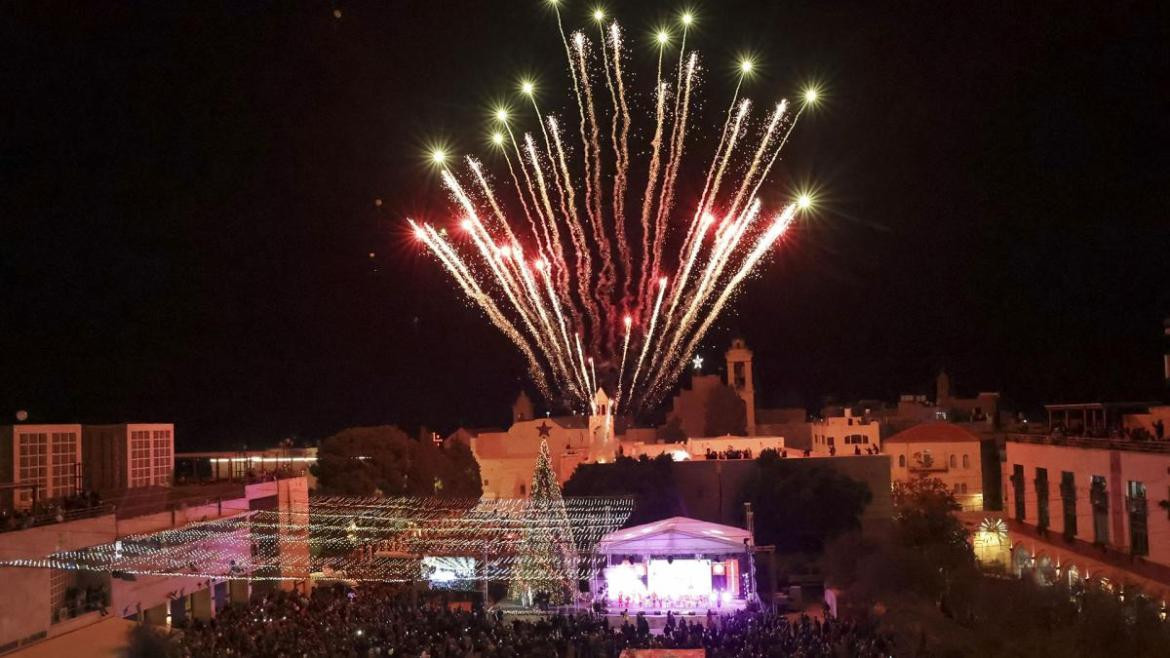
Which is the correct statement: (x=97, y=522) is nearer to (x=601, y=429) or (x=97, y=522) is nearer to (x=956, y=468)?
(x=601, y=429)

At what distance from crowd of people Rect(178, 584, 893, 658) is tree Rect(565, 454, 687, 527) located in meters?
12.3

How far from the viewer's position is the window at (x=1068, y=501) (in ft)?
71.7

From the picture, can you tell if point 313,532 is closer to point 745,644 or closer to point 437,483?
point 437,483

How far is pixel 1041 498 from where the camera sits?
24.5m

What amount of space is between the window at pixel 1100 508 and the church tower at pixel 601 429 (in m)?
17.4

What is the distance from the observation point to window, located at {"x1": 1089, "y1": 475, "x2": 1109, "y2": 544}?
778 inches

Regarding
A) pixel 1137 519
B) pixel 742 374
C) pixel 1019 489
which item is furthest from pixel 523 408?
pixel 1137 519

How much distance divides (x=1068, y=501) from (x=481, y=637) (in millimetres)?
13368

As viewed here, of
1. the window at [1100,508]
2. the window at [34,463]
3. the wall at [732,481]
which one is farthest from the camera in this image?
the wall at [732,481]

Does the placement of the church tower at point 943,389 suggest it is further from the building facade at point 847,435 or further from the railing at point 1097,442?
the railing at point 1097,442

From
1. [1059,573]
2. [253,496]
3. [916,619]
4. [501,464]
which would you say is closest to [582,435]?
[501,464]

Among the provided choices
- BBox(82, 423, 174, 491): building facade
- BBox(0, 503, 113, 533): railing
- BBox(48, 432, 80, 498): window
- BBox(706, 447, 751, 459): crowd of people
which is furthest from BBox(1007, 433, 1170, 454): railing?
BBox(48, 432, 80, 498): window

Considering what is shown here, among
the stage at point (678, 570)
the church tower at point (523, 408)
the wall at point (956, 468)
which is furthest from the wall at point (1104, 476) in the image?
the church tower at point (523, 408)

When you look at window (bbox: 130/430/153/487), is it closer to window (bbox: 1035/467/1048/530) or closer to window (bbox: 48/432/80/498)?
window (bbox: 48/432/80/498)
